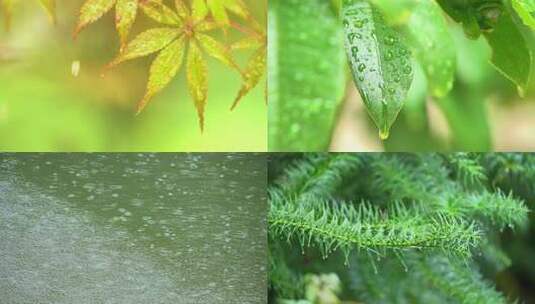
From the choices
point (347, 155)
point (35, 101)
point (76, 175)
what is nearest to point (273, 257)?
point (347, 155)

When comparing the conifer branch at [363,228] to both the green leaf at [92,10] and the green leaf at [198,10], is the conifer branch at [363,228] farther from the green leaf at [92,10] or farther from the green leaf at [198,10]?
the green leaf at [92,10]

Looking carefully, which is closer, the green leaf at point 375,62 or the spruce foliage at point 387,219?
the green leaf at point 375,62

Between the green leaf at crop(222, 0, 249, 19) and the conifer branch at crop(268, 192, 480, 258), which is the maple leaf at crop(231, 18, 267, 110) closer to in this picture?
the green leaf at crop(222, 0, 249, 19)

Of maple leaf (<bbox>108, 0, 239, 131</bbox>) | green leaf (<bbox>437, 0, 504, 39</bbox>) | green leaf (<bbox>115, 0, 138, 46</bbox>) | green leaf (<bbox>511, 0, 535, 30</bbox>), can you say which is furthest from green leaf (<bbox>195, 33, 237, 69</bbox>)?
green leaf (<bbox>511, 0, 535, 30</bbox>)

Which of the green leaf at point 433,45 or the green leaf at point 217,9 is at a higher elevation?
the green leaf at point 217,9

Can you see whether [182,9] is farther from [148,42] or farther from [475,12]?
[475,12]

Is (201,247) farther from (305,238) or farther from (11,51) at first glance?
(11,51)

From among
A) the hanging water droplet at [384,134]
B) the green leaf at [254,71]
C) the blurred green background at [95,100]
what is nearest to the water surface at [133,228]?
the blurred green background at [95,100]
